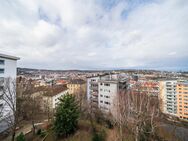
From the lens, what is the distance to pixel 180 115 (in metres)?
51.8

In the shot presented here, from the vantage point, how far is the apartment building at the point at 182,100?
51.0 meters

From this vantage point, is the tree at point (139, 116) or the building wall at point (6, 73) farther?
the building wall at point (6, 73)

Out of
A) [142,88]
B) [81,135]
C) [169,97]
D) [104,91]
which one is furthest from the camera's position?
[169,97]

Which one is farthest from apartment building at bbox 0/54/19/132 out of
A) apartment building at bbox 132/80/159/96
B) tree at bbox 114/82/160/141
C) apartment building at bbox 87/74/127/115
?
apartment building at bbox 132/80/159/96

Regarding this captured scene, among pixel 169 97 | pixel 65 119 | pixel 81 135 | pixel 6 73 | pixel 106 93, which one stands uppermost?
pixel 6 73

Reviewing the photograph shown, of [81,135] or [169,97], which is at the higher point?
[81,135]

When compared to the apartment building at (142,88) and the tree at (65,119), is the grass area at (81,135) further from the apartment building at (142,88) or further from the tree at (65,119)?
the apartment building at (142,88)

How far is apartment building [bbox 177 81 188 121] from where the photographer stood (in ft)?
167

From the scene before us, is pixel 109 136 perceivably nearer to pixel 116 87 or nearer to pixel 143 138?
pixel 143 138

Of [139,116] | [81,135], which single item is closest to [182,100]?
[139,116]

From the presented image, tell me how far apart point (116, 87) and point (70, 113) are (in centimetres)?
1843

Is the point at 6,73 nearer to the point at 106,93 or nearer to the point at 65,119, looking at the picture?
the point at 65,119

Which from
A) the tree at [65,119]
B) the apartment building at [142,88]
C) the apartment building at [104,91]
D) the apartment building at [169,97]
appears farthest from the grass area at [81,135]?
the apartment building at [169,97]

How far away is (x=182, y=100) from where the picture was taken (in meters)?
51.8
